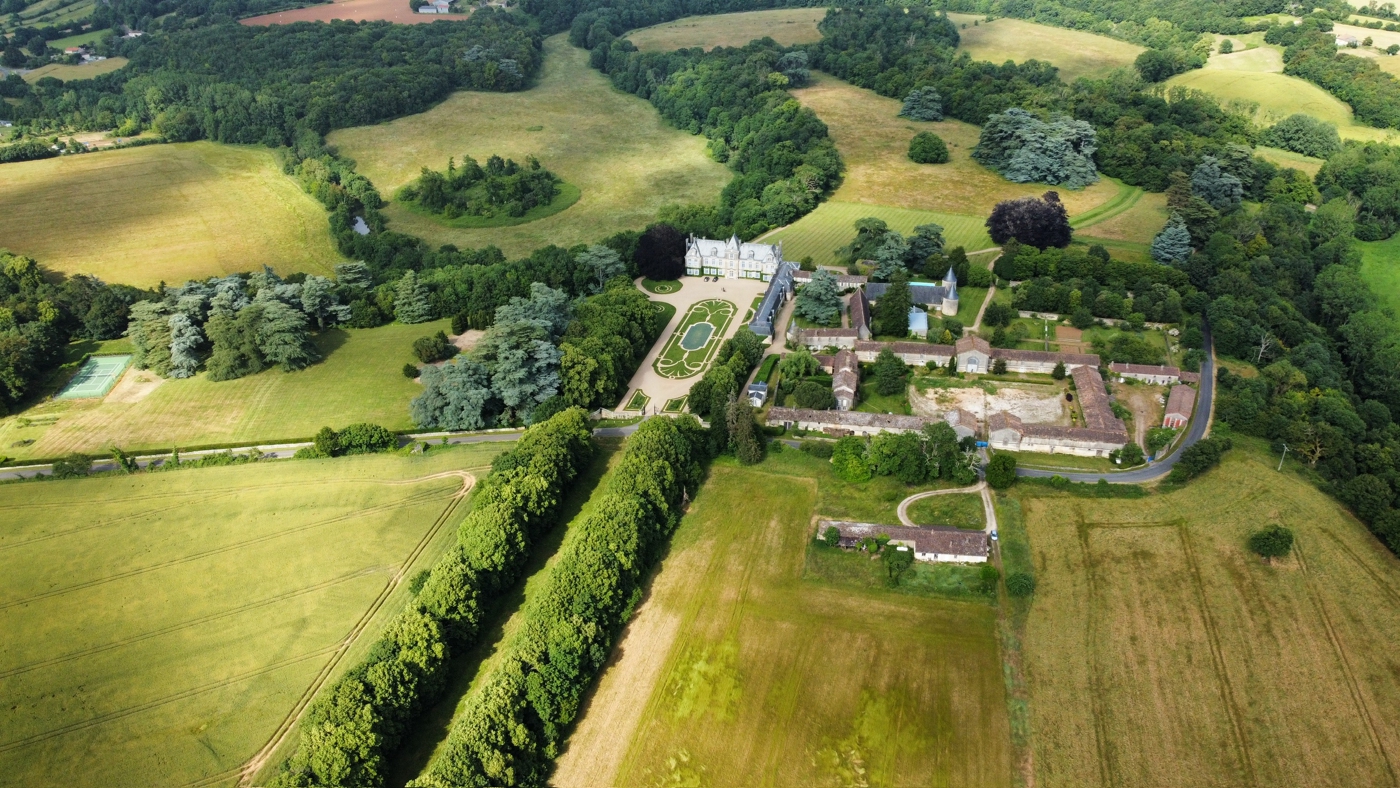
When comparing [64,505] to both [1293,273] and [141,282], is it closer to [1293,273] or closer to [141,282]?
[141,282]

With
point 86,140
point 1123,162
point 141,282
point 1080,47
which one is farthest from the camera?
point 1080,47

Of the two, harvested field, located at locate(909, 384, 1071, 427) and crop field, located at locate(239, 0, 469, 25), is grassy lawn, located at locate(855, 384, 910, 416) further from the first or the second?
crop field, located at locate(239, 0, 469, 25)

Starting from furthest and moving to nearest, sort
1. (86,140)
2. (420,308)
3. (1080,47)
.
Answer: (1080,47) < (86,140) < (420,308)

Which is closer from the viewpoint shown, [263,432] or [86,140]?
[263,432]

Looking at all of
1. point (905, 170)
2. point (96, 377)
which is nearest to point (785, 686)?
point (96, 377)

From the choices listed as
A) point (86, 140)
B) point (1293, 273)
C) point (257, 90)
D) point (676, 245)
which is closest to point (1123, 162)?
point (1293, 273)

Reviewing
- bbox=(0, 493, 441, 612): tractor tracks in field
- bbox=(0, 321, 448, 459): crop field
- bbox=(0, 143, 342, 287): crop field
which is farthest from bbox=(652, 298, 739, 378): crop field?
bbox=(0, 143, 342, 287): crop field

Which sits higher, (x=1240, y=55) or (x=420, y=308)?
(x=1240, y=55)

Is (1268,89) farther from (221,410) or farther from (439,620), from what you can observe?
(221,410)
